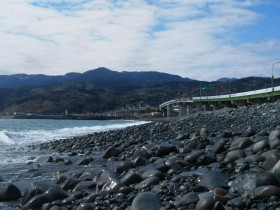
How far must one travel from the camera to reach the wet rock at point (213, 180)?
6465 mm

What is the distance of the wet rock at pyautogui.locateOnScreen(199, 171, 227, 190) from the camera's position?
6.46 metres

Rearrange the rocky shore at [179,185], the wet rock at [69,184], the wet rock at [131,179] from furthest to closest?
the wet rock at [69,184] < the wet rock at [131,179] < the rocky shore at [179,185]

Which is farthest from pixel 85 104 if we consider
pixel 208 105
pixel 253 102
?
pixel 253 102

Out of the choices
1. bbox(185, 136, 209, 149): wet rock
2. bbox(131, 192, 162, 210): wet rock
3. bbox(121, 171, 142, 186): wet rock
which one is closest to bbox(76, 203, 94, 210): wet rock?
bbox(131, 192, 162, 210): wet rock

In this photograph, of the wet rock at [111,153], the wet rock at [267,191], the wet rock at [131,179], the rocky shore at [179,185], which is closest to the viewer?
the wet rock at [267,191]

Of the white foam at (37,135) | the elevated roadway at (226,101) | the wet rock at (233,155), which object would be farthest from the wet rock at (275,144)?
the elevated roadway at (226,101)

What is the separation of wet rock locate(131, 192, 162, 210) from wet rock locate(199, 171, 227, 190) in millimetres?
944

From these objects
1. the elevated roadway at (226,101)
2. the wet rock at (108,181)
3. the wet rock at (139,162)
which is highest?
the elevated roadway at (226,101)

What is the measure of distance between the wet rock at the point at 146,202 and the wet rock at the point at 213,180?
3.10 feet

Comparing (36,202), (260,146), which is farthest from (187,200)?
(260,146)

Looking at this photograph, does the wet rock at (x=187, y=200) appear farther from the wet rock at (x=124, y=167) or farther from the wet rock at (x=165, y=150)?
the wet rock at (x=165, y=150)

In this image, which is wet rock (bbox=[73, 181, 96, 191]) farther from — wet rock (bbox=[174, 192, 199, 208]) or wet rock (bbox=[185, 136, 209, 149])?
wet rock (bbox=[185, 136, 209, 149])

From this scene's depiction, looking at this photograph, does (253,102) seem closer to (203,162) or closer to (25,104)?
(203,162)

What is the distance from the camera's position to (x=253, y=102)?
45844 mm
